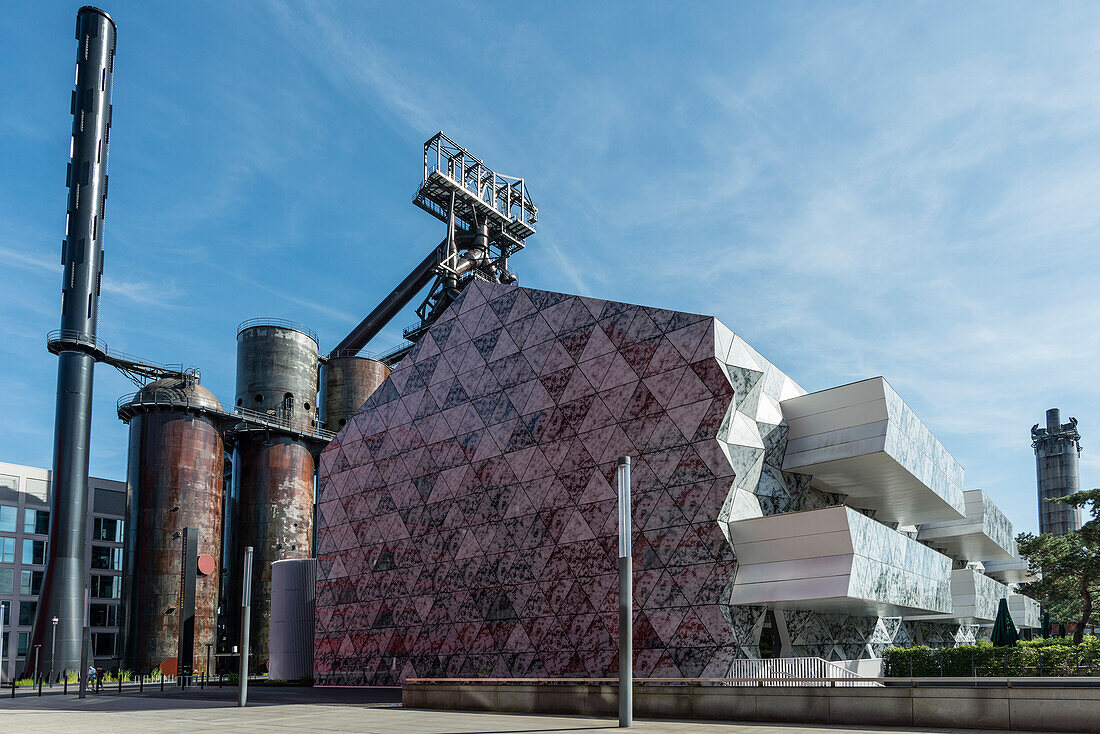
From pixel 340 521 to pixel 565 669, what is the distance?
1688 centimetres

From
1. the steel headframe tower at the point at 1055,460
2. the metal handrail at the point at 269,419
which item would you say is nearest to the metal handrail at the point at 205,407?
the metal handrail at the point at 269,419

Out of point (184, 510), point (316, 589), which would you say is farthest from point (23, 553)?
point (316, 589)

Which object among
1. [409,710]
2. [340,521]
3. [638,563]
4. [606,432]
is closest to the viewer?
Result: [409,710]

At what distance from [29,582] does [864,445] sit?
2792 inches

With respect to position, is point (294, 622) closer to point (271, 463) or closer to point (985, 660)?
point (271, 463)

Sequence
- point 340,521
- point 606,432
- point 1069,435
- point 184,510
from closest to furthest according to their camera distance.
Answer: point 606,432 < point 340,521 < point 184,510 < point 1069,435

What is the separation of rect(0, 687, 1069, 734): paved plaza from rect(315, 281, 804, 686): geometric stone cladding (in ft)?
22.9

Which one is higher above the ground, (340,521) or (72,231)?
(72,231)

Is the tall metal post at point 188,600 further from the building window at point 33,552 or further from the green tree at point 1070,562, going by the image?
the building window at point 33,552

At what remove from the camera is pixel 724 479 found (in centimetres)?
2989

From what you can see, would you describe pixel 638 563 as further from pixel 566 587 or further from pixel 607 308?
pixel 607 308

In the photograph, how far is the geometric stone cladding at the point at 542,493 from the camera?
99.7ft

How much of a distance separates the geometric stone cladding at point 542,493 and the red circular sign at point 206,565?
42.2 feet

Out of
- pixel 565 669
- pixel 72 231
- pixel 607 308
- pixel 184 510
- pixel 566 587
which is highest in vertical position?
pixel 72 231
